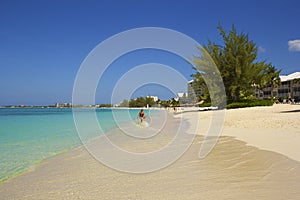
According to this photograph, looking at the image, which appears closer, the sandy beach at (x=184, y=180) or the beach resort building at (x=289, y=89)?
the sandy beach at (x=184, y=180)

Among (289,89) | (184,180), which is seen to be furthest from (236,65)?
(289,89)

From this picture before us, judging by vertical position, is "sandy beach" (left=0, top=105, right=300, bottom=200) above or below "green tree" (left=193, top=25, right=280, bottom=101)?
below

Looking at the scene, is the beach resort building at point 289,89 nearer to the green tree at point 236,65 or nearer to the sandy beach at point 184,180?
the green tree at point 236,65

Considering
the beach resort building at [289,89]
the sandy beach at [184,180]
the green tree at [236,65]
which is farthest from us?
the beach resort building at [289,89]

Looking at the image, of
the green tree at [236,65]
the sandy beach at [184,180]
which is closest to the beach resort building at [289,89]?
the green tree at [236,65]

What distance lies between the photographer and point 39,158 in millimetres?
8312

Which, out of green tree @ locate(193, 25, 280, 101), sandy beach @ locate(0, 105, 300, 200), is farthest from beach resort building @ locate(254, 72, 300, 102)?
sandy beach @ locate(0, 105, 300, 200)

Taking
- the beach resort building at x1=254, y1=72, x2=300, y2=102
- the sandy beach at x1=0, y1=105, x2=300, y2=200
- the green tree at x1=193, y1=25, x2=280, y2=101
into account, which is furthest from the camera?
the beach resort building at x1=254, y1=72, x2=300, y2=102

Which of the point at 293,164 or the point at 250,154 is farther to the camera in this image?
the point at 250,154

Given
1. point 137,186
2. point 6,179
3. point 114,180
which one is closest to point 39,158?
point 6,179

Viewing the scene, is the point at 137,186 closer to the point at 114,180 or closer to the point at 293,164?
the point at 114,180

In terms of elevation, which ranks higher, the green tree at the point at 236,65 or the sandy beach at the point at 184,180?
the green tree at the point at 236,65

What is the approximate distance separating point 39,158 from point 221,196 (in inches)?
258

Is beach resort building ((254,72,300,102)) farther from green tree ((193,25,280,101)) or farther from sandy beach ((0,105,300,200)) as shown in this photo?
sandy beach ((0,105,300,200))
